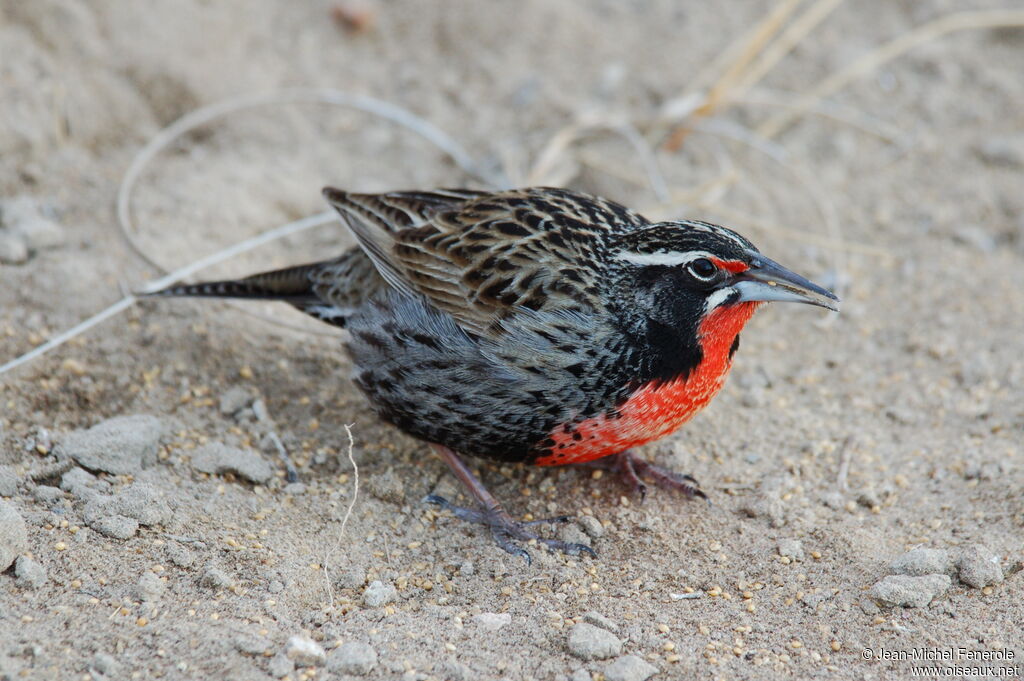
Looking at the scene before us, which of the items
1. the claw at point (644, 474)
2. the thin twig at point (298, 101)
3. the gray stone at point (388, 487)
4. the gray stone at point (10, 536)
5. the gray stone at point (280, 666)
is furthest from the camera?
the thin twig at point (298, 101)

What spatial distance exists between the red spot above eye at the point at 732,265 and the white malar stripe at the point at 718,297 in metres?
0.09

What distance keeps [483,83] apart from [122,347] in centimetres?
361

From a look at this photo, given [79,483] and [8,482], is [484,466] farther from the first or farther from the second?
[8,482]

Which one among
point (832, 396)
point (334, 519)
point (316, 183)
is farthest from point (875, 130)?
point (334, 519)

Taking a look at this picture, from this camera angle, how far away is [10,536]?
163 inches

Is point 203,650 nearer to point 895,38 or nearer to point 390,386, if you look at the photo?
point 390,386

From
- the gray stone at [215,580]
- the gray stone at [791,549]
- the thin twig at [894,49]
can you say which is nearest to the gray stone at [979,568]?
the gray stone at [791,549]

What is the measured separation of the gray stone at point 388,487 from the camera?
508 cm

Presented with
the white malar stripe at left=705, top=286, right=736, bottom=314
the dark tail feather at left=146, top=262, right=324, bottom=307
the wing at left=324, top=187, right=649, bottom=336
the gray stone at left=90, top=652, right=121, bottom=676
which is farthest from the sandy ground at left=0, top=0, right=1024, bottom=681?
the white malar stripe at left=705, top=286, right=736, bottom=314

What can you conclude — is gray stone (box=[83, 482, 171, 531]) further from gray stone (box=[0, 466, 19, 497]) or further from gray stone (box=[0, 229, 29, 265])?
gray stone (box=[0, 229, 29, 265])

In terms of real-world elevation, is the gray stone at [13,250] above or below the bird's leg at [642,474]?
above

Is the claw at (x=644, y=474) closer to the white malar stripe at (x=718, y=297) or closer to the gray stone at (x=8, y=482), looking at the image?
the white malar stripe at (x=718, y=297)

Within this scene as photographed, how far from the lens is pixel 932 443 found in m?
5.59

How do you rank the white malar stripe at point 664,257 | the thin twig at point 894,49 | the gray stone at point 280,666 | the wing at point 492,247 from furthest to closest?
the thin twig at point 894,49, the wing at point 492,247, the white malar stripe at point 664,257, the gray stone at point 280,666
